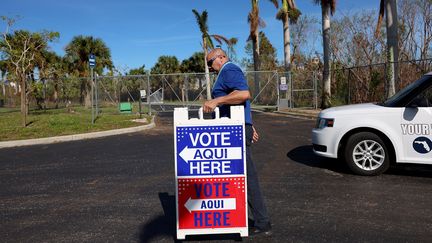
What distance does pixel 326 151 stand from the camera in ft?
Result: 22.2

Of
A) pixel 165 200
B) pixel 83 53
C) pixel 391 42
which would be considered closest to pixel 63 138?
pixel 165 200

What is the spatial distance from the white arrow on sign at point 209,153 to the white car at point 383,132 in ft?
11.3

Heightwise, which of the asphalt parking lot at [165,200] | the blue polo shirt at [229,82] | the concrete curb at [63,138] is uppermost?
the blue polo shirt at [229,82]

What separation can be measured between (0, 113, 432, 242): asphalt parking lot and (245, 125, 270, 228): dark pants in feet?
0.61

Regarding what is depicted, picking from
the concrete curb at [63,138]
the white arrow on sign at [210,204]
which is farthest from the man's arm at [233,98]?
the concrete curb at [63,138]

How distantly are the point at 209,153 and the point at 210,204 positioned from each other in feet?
1.60

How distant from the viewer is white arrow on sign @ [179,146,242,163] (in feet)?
12.0

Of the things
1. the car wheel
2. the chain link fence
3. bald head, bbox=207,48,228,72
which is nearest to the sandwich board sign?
bald head, bbox=207,48,228,72

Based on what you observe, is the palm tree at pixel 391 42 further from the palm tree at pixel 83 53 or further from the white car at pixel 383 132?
the palm tree at pixel 83 53

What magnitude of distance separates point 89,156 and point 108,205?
4.20m

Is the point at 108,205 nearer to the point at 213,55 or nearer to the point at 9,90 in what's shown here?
the point at 213,55

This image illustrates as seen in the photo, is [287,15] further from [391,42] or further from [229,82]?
[229,82]

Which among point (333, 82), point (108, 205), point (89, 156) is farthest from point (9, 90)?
point (108, 205)

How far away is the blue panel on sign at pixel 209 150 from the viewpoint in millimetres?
3648
